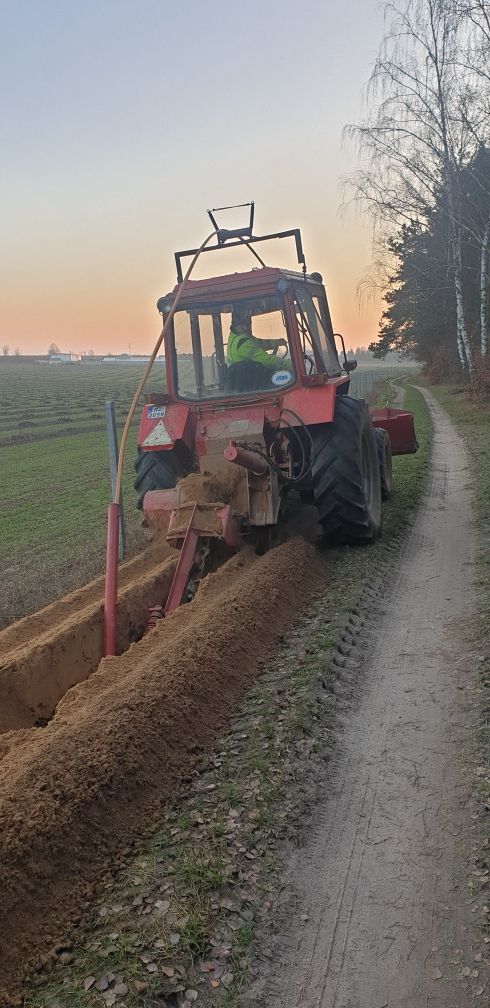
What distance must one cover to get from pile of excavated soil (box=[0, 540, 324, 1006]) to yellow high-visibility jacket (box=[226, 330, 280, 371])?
98.2 inches

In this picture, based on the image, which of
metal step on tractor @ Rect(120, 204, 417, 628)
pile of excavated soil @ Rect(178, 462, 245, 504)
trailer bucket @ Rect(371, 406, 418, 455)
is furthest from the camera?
trailer bucket @ Rect(371, 406, 418, 455)

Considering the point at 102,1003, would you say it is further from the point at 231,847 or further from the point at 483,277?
the point at 483,277

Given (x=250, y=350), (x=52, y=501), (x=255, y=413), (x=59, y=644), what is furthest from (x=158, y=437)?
(x=52, y=501)

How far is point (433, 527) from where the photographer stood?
8055mm

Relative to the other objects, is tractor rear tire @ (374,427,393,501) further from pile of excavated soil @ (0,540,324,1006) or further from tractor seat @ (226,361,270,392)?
pile of excavated soil @ (0,540,324,1006)

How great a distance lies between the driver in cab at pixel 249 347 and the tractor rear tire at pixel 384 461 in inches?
93.3

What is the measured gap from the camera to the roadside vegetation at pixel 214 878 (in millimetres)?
2291

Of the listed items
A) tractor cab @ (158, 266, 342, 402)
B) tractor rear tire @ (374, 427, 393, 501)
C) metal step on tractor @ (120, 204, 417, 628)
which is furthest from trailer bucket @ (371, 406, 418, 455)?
tractor cab @ (158, 266, 342, 402)

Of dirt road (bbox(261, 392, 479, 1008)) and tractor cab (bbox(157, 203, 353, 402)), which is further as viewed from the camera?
tractor cab (bbox(157, 203, 353, 402))

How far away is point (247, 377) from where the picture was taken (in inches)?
276

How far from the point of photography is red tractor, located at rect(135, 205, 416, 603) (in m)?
6.57

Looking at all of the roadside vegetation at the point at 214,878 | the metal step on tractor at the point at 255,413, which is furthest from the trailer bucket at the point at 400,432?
the roadside vegetation at the point at 214,878

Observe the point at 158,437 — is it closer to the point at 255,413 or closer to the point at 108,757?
the point at 255,413

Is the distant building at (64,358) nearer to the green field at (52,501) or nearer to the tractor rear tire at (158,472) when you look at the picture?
the green field at (52,501)
